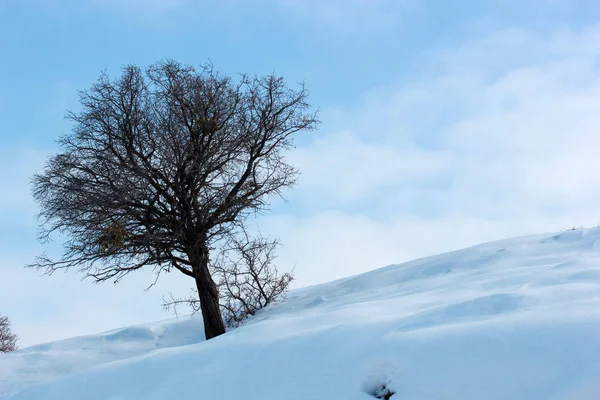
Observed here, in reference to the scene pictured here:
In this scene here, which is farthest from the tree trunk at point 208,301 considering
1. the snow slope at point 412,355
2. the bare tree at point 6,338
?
the bare tree at point 6,338

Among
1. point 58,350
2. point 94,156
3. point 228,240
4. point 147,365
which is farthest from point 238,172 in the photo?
point 147,365

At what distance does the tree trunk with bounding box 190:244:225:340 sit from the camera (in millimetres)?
12716

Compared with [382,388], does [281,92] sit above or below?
above

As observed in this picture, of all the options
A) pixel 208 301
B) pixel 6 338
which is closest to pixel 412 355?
pixel 208 301

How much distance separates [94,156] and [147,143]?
3.95ft

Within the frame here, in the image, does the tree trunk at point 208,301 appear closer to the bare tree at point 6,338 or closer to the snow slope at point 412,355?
the snow slope at point 412,355

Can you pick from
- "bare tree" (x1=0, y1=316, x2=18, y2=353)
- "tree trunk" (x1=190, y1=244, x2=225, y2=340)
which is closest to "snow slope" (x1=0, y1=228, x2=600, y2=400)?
"tree trunk" (x1=190, y1=244, x2=225, y2=340)

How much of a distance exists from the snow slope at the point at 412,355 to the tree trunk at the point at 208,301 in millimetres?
5281

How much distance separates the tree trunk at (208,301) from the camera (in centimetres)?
1272

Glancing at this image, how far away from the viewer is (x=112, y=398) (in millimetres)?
5961

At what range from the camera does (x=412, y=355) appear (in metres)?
5.38

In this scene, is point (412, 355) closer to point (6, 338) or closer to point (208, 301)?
point (208, 301)

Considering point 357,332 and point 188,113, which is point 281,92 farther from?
point 357,332

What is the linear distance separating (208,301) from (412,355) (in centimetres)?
820
